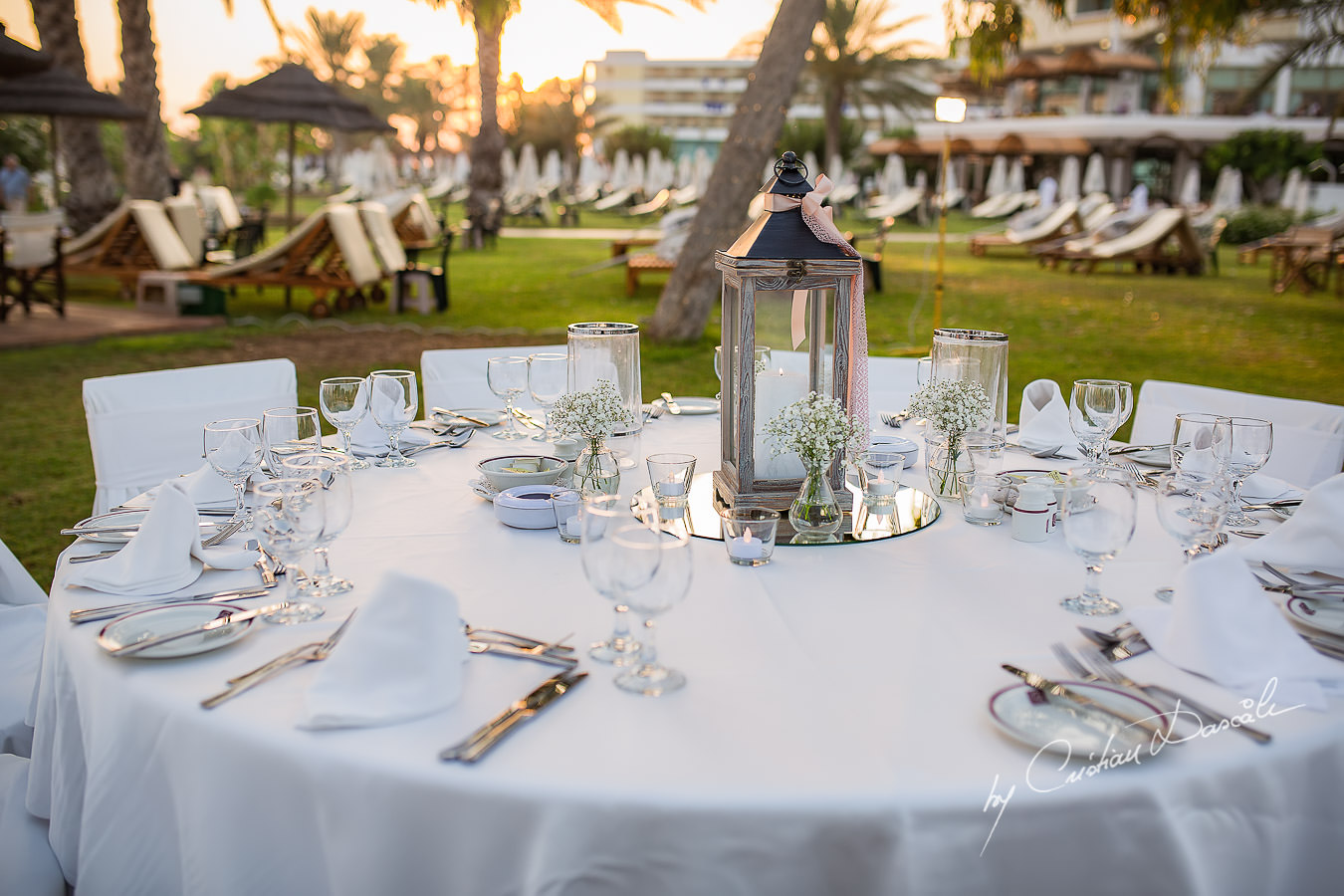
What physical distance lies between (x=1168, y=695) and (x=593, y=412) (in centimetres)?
132

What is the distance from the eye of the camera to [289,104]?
1254cm

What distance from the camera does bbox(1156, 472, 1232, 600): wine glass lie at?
183 centimetres

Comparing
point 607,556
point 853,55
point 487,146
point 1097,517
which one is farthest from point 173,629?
point 853,55

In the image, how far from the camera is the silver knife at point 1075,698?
1.35 metres

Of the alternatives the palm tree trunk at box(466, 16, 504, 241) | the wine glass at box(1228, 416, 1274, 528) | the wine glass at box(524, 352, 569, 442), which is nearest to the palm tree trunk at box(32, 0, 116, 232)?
the palm tree trunk at box(466, 16, 504, 241)

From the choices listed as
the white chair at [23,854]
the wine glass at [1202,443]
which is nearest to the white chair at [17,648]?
the white chair at [23,854]

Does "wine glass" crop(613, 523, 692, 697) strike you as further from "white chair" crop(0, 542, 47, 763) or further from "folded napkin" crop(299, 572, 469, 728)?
"white chair" crop(0, 542, 47, 763)

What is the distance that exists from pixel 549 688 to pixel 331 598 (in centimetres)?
58

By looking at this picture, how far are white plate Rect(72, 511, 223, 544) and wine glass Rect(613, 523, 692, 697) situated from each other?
119 centimetres

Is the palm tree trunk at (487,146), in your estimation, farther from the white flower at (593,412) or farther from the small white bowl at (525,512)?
the small white bowl at (525,512)

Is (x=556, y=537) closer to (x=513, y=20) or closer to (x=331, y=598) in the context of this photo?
(x=331, y=598)

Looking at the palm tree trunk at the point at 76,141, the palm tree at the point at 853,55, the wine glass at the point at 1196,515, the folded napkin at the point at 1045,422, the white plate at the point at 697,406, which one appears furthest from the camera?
the palm tree at the point at 853,55

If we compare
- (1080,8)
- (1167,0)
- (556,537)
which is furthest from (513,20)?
(1080,8)

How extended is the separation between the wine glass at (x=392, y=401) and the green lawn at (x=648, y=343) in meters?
2.61
